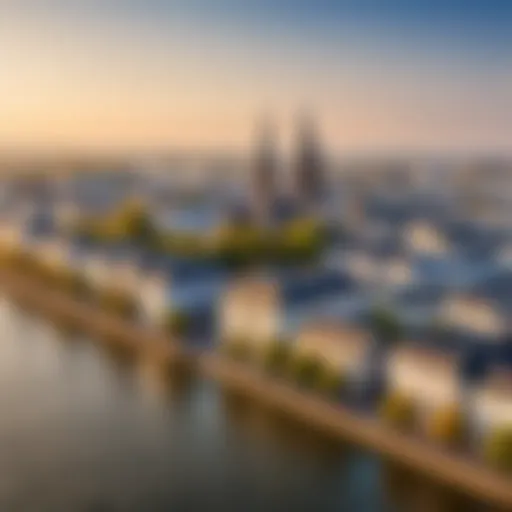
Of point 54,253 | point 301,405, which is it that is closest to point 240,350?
point 301,405

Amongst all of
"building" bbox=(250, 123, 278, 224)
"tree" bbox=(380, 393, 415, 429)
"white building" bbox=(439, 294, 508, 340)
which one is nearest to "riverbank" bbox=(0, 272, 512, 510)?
"tree" bbox=(380, 393, 415, 429)

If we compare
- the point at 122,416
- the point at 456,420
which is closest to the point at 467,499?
the point at 456,420

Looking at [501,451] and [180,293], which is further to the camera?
[180,293]

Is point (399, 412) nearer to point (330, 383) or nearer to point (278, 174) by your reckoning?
point (330, 383)

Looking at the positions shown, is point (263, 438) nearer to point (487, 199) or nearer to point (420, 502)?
point (420, 502)

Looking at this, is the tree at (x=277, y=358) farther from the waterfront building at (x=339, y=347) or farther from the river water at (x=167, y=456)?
the river water at (x=167, y=456)
